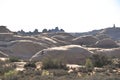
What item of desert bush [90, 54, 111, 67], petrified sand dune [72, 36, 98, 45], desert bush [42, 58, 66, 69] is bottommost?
petrified sand dune [72, 36, 98, 45]

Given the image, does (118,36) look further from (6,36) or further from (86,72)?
(86,72)

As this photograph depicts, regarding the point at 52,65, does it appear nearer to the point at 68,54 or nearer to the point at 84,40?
the point at 68,54

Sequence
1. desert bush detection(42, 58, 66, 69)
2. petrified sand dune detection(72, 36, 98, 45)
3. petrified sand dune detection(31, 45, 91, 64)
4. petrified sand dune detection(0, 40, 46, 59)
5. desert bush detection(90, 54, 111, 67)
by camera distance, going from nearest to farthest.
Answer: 1. desert bush detection(42, 58, 66, 69)
2. desert bush detection(90, 54, 111, 67)
3. petrified sand dune detection(31, 45, 91, 64)
4. petrified sand dune detection(0, 40, 46, 59)
5. petrified sand dune detection(72, 36, 98, 45)

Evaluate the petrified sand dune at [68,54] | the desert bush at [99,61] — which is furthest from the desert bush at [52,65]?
the petrified sand dune at [68,54]

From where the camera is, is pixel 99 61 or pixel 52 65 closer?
pixel 52 65

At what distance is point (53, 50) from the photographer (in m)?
39.5

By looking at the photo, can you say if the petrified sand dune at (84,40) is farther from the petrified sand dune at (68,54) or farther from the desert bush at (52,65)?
the desert bush at (52,65)

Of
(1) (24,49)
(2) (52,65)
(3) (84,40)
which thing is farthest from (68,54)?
(3) (84,40)

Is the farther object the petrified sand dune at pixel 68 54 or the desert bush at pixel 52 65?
the petrified sand dune at pixel 68 54

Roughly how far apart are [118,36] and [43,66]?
13014 centimetres

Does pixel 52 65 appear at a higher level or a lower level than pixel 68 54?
lower

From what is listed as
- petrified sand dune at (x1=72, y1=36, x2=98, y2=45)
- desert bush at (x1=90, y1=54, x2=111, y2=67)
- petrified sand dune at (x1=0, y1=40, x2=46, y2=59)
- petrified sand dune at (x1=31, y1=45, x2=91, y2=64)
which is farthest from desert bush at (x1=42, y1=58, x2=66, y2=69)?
petrified sand dune at (x1=72, y1=36, x2=98, y2=45)

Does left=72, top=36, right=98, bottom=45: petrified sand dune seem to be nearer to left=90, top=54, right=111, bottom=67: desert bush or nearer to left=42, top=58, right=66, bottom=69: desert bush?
left=90, top=54, right=111, bottom=67: desert bush

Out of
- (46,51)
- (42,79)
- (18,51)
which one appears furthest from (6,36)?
(42,79)
